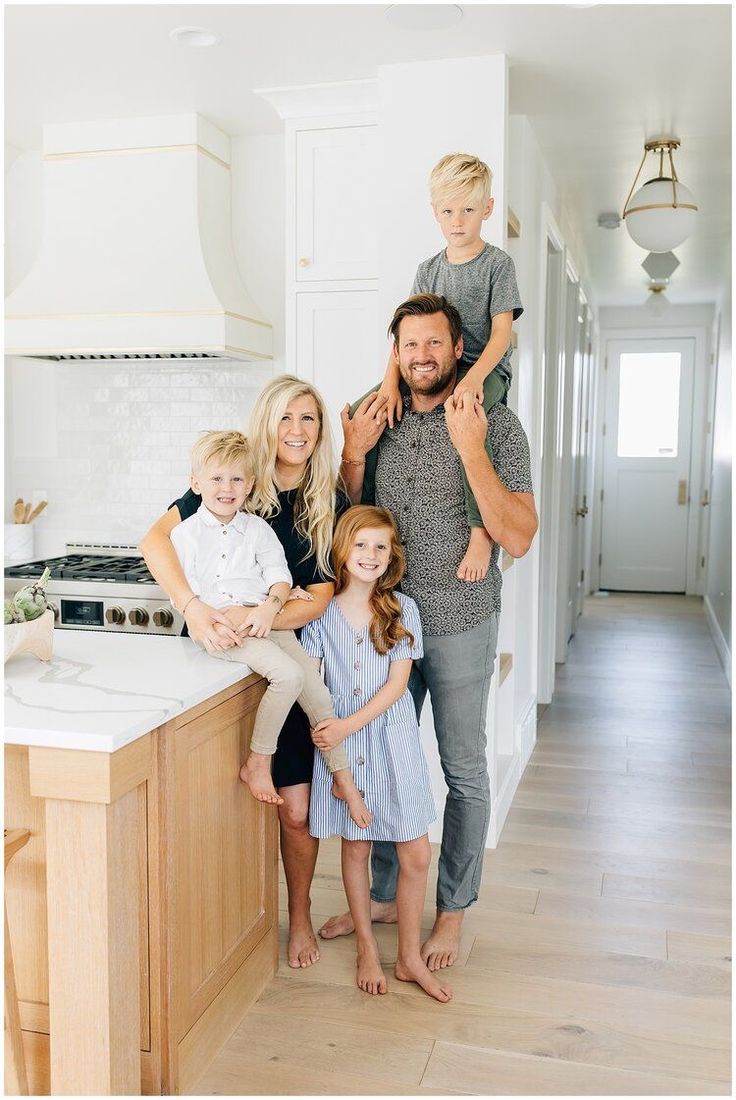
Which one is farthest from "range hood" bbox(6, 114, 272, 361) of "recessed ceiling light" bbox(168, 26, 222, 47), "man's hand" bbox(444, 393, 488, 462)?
"man's hand" bbox(444, 393, 488, 462)

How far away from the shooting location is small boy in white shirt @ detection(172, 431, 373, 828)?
2123mm

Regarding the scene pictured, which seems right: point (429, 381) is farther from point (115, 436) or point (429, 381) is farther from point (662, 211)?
point (115, 436)

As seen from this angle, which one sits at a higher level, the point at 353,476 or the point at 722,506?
the point at 353,476

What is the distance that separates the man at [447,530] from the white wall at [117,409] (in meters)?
1.52

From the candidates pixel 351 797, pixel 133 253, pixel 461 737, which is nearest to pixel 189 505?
pixel 351 797

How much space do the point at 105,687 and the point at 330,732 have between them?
0.58 metres

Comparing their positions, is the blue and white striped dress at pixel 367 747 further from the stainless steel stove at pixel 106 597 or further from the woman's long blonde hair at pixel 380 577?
the stainless steel stove at pixel 106 597

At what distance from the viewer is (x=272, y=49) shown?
298 centimetres

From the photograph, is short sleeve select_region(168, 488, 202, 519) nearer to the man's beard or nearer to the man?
the man

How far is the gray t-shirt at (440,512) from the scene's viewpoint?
2439mm

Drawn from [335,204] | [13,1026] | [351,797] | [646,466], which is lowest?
[13,1026]

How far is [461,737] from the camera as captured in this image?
8.20ft

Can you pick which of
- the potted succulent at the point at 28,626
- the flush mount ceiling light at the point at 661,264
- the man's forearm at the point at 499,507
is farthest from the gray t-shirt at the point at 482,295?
the flush mount ceiling light at the point at 661,264

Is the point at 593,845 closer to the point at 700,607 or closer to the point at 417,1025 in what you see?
the point at 417,1025
